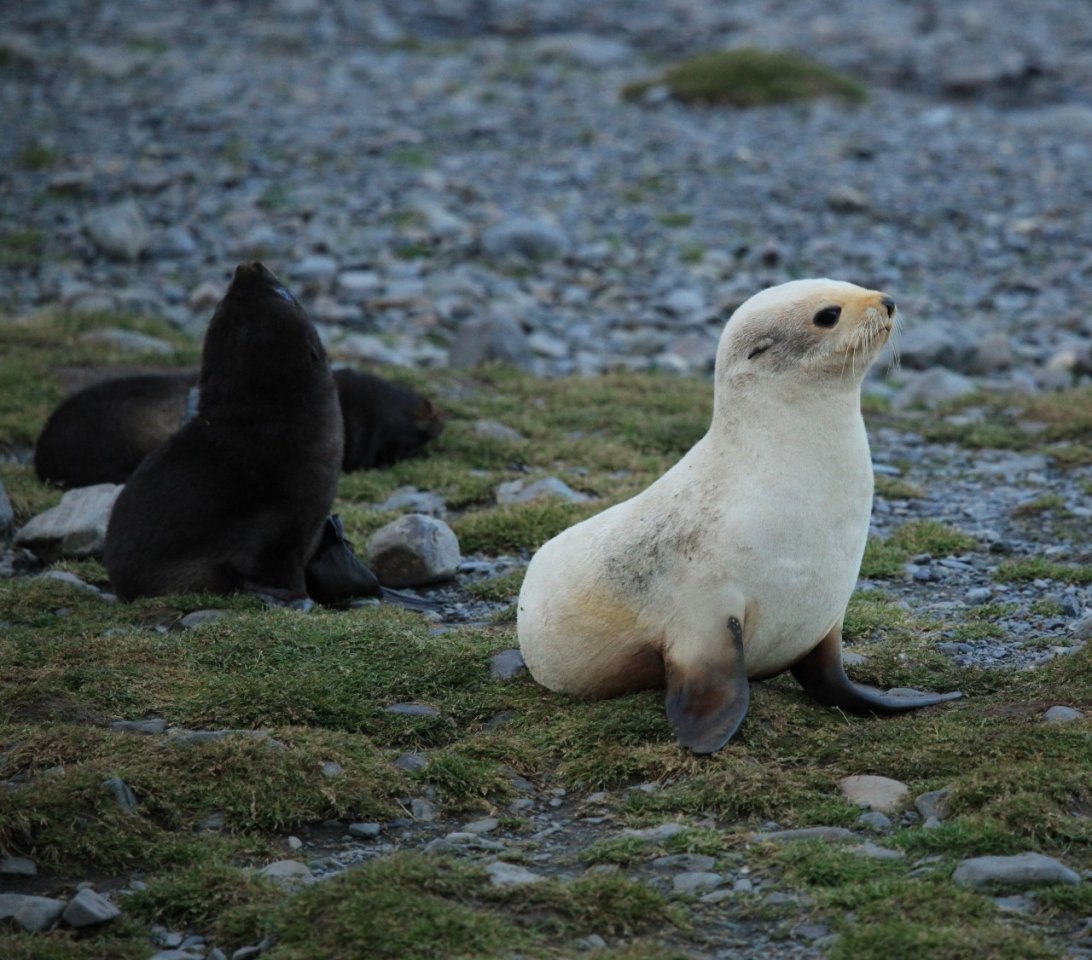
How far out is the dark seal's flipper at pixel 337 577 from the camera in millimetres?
7734

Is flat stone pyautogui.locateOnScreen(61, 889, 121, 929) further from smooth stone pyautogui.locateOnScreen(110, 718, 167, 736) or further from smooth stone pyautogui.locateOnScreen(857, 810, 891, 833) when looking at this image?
smooth stone pyautogui.locateOnScreen(857, 810, 891, 833)

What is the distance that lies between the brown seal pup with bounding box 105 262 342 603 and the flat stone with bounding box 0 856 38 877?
297 centimetres

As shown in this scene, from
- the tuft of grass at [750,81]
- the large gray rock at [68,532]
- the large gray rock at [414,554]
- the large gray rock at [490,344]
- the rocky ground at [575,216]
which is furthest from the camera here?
the tuft of grass at [750,81]

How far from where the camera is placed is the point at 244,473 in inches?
307

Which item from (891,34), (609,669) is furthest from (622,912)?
(891,34)

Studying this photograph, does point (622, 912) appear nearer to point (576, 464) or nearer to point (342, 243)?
point (576, 464)

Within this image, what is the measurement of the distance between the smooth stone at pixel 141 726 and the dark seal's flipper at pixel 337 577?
85.0 inches

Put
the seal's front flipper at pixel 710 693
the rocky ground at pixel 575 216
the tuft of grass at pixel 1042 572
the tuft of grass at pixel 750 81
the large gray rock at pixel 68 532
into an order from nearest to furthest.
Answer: the seal's front flipper at pixel 710 693 < the rocky ground at pixel 575 216 < the tuft of grass at pixel 1042 572 < the large gray rock at pixel 68 532 < the tuft of grass at pixel 750 81

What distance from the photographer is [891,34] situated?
2984 centimetres

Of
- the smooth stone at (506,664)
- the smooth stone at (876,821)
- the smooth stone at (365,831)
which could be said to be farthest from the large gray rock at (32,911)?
the smooth stone at (876,821)

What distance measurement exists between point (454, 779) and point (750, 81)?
66.7ft

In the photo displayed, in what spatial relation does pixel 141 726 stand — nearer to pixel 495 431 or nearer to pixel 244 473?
pixel 244 473

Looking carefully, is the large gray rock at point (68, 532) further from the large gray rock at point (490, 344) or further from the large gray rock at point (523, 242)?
the large gray rock at point (523, 242)

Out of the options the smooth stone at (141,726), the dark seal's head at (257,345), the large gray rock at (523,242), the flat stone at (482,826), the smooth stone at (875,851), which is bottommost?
the flat stone at (482,826)
